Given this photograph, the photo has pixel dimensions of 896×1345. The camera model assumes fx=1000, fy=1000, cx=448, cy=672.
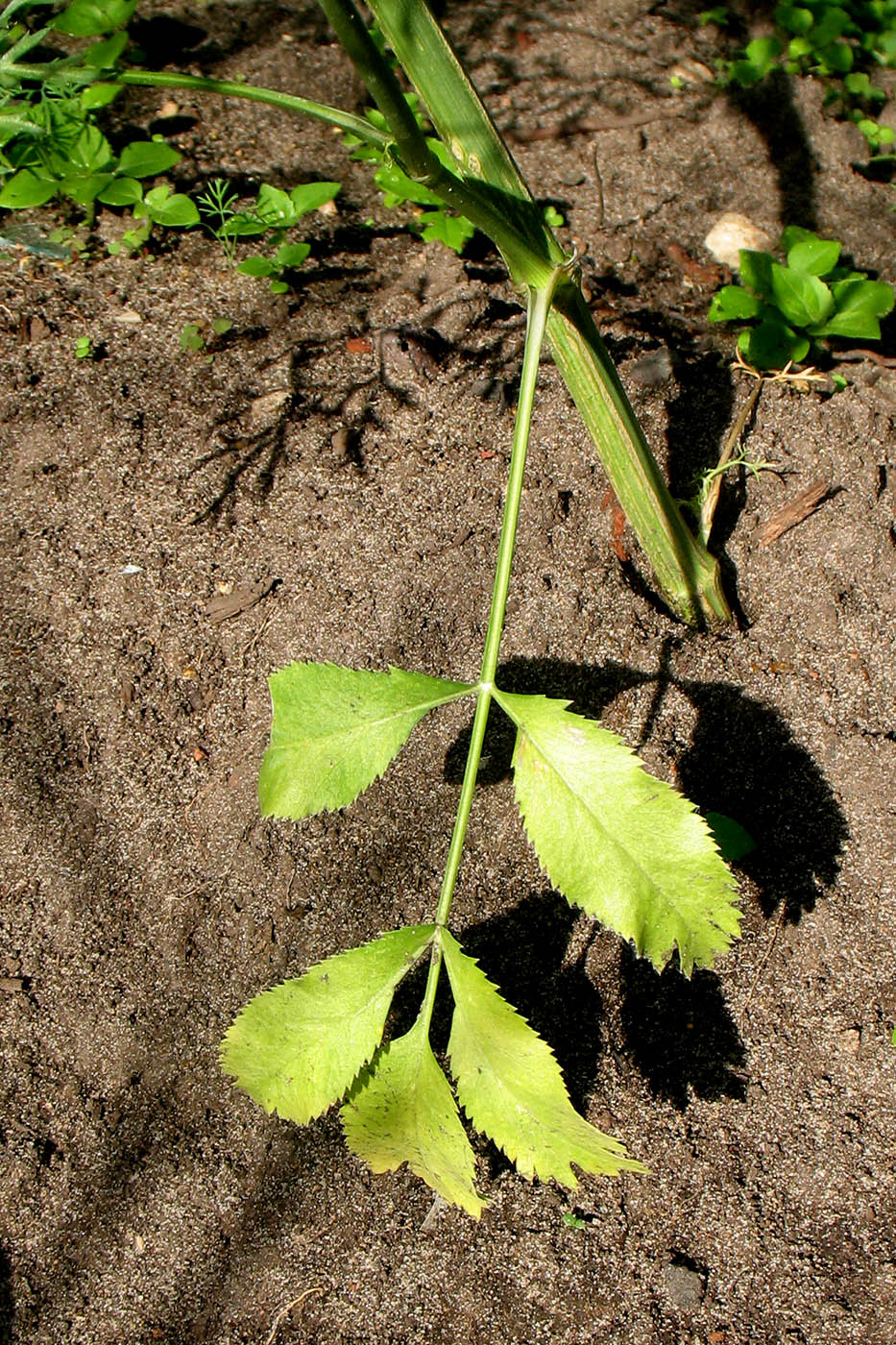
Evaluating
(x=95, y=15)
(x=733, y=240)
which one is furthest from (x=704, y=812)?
(x=95, y=15)

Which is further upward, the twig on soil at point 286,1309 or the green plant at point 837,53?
the green plant at point 837,53

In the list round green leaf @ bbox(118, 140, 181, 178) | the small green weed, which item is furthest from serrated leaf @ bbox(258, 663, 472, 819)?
round green leaf @ bbox(118, 140, 181, 178)

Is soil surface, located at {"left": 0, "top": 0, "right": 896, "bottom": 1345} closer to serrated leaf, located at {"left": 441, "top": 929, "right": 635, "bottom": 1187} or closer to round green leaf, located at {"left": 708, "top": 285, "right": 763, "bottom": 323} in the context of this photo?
round green leaf, located at {"left": 708, "top": 285, "right": 763, "bottom": 323}

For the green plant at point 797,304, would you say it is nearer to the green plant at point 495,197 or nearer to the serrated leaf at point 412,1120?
the green plant at point 495,197

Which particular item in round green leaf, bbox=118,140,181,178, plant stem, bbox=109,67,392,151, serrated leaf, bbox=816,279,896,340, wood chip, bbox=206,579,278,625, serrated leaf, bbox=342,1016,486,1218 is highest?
plant stem, bbox=109,67,392,151

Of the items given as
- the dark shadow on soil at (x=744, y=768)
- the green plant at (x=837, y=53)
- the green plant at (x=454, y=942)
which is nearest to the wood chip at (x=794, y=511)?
the dark shadow on soil at (x=744, y=768)

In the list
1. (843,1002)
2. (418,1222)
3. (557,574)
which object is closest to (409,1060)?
(418,1222)
